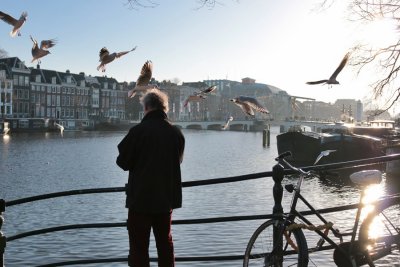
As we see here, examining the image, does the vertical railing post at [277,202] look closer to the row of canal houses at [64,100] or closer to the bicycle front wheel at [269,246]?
the bicycle front wheel at [269,246]

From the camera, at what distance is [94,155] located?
167 ft

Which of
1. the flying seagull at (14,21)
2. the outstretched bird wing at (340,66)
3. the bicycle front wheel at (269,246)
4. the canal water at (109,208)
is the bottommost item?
Answer: the canal water at (109,208)

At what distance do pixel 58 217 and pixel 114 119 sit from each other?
3674 inches

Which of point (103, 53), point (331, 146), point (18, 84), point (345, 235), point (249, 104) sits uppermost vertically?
point (18, 84)

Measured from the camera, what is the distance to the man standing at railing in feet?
14.0

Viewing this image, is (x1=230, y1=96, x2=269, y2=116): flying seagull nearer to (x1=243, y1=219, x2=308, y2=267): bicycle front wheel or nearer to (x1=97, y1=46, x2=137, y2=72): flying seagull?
A: (x1=97, y1=46, x2=137, y2=72): flying seagull

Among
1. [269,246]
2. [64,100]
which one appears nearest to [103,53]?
[269,246]

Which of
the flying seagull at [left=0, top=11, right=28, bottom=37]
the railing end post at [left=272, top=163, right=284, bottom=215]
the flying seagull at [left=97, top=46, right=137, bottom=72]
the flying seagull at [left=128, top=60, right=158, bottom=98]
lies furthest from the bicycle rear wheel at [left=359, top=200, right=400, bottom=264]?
the flying seagull at [left=0, top=11, right=28, bottom=37]

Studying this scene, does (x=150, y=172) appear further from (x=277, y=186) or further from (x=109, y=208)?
(x=109, y=208)

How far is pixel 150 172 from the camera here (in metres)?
4.29

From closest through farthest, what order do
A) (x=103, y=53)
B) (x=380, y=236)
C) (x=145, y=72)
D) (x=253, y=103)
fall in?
(x=380, y=236) < (x=145, y=72) < (x=103, y=53) < (x=253, y=103)

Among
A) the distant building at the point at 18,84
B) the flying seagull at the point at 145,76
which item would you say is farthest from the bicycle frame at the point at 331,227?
the distant building at the point at 18,84

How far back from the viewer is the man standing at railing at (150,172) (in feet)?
14.0

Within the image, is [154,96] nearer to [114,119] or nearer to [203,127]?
[114,119]
